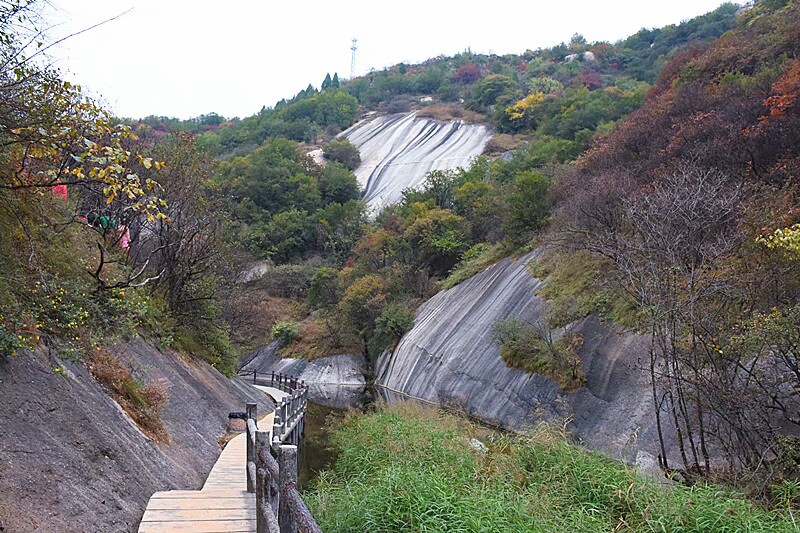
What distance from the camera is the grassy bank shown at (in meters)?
6.81

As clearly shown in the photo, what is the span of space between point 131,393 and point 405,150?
228 ft

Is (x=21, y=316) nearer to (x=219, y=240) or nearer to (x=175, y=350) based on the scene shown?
(x=175, y=350)

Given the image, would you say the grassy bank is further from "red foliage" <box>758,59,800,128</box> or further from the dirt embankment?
"red foliage" <box>758,59,800,128</box>

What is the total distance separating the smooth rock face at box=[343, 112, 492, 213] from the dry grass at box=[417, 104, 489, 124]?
1591 mm

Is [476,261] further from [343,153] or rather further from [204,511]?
[343,153]

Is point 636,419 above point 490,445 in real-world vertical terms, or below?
below

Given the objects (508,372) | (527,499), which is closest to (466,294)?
(508,372)

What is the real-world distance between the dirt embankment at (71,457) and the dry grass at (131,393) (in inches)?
13.5

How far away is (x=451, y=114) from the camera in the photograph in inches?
3364

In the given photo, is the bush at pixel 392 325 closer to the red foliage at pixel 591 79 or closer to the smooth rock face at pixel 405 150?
the smooth rock face at pixel 405 150

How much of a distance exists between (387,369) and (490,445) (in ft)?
81.4

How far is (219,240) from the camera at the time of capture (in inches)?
828

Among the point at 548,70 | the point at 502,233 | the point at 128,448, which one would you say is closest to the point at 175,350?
the point at 128,448

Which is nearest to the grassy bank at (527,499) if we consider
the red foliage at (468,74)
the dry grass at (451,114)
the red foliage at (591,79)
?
the dry grass at (451,114)
